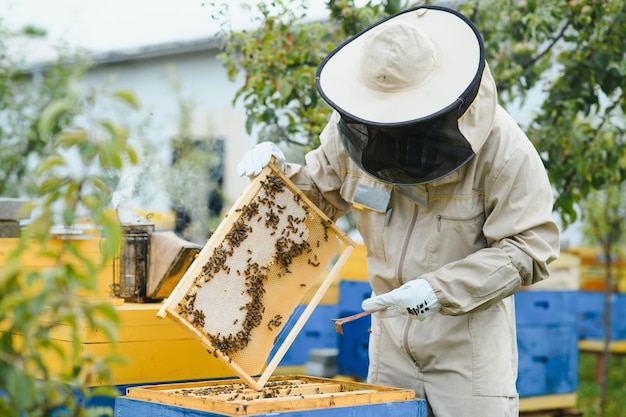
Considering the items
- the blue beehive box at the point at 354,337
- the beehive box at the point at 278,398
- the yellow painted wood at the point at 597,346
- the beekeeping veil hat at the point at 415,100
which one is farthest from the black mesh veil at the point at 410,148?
the yellow painted wood at the point at 597,346

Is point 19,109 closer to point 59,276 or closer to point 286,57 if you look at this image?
point 286,57

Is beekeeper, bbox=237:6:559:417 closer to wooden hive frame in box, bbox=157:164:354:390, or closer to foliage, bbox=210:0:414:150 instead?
wooden hive frame in box, bbox=157:164:354:390

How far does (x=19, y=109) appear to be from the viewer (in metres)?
8.12

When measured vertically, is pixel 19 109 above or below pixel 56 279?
below

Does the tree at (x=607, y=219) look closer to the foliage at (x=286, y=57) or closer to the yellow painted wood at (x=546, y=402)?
the yellow painted wood at (x=546, y=402)

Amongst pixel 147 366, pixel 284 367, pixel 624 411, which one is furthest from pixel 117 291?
pixel 624 411

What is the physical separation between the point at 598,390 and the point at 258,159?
612 cm

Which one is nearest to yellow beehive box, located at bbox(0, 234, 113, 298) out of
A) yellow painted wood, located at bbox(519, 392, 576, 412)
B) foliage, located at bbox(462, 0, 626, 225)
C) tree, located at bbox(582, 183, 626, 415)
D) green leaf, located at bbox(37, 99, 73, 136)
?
green leaf, located at bbox(37, 99, 73, 136)

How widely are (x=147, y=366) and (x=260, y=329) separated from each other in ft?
1.46

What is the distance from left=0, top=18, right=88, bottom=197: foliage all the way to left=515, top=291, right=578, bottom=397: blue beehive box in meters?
4.34

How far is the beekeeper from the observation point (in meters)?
2.56

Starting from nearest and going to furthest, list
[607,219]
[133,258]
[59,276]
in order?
1. [59,276]
2. [133,258]
3. [607,219]

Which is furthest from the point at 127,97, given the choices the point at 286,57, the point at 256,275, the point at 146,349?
the point at 286,57

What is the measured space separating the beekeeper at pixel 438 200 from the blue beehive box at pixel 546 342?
8.06ft
